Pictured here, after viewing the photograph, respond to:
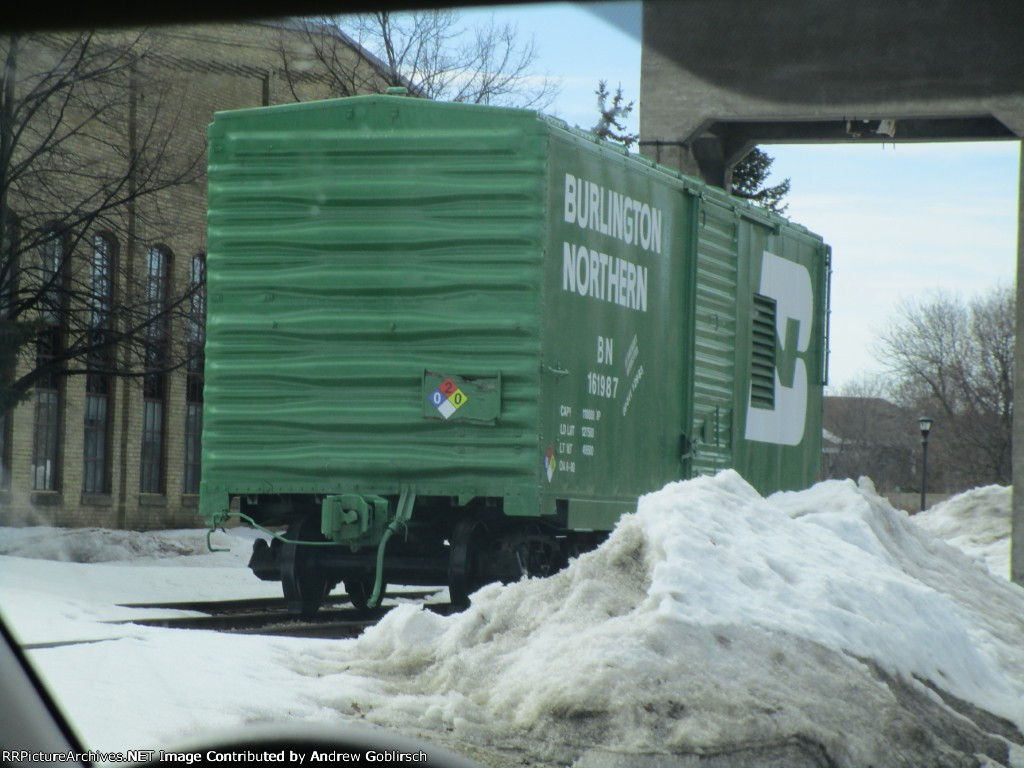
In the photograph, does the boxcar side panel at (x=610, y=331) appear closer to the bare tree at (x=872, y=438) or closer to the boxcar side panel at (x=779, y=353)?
the boxcar side panel at (x=779, y=353)

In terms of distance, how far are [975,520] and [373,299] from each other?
2332cm

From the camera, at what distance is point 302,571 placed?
39.9 ft

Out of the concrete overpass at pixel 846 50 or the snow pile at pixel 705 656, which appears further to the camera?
the snow pile at pixel 705 656

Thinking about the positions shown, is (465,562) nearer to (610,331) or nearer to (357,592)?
(610,331)

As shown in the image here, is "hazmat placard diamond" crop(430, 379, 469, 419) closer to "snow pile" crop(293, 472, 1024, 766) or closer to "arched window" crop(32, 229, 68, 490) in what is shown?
"snow pile" crop(293, 472, 1024, 766)

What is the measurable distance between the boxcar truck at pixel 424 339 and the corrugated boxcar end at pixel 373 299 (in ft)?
0.05

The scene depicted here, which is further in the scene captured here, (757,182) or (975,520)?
(757,182)

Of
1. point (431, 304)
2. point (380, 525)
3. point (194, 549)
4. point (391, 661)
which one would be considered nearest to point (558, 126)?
point (431, 304)

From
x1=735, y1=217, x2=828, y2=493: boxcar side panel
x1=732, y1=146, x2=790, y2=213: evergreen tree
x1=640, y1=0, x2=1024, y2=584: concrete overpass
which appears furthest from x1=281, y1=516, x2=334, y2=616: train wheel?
x1=732, y1=146, x2=790, y2=213: evergreen tree

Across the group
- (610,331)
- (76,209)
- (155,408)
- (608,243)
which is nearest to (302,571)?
(610,331)

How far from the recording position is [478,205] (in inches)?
432

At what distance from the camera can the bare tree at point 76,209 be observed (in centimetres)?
2103

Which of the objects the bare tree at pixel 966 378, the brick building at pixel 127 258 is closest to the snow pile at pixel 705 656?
the brick building at pixel 127 258

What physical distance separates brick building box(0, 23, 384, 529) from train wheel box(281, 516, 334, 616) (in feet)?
35.4
